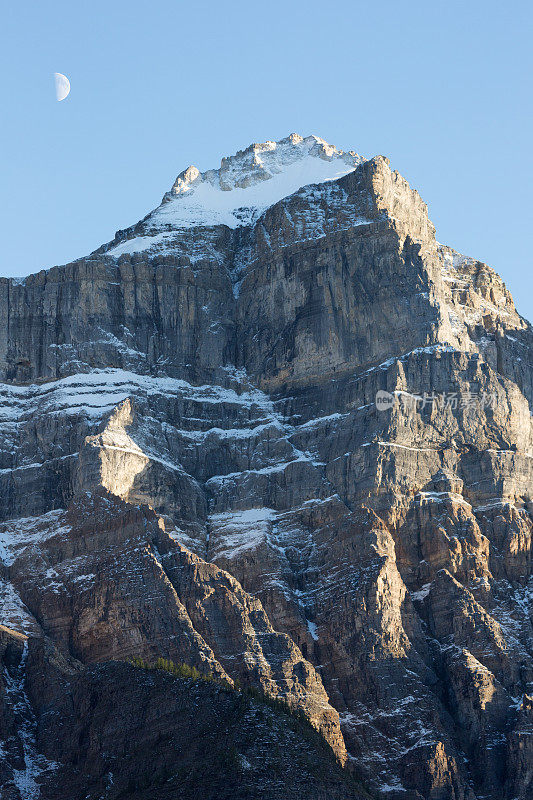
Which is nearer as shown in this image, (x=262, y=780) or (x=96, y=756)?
(x=262, y=780)

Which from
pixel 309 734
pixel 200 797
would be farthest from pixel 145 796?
pixel 309 734

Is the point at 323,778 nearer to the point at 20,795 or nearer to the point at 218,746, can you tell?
the point at 218,746

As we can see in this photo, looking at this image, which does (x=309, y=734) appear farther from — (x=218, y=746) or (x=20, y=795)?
(x=20, y=795)

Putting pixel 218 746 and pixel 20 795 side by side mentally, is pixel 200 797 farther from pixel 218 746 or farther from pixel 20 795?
pixel 20 795

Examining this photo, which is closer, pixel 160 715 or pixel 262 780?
pixel 262 780

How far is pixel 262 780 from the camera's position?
611ft

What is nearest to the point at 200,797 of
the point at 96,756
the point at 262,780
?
the point at 262,780

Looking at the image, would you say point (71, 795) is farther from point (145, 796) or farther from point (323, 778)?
point (323, 778)

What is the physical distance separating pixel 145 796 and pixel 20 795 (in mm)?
15905

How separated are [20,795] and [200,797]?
858 inches

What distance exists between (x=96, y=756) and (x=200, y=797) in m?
18.1

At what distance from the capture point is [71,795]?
196 m

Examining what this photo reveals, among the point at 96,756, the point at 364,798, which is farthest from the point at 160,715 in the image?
the point at 364,798

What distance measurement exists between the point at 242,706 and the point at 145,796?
1384cm
